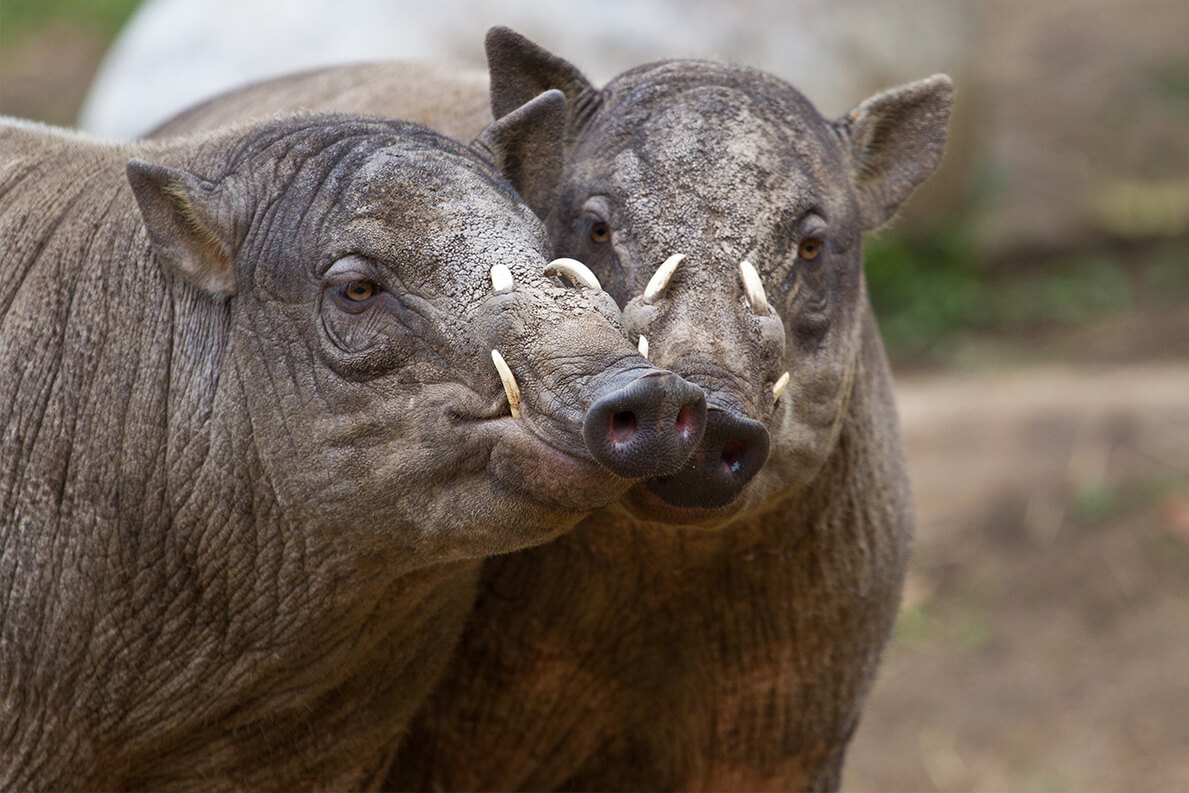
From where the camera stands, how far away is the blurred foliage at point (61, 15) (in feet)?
45.9

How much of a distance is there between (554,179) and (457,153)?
52 centimetres

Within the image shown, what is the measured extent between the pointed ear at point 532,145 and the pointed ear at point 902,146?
1.01 meters

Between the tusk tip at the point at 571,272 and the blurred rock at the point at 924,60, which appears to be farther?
the blurred rock at the point at 924,60

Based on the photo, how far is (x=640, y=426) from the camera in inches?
123

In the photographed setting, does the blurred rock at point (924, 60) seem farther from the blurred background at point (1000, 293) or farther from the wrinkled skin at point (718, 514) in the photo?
the wrinkled skin at point (718, 514)

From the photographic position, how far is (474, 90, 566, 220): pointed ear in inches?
157

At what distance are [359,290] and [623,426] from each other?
28.6 inches

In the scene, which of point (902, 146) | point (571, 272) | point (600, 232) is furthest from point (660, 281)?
point (902, 146)

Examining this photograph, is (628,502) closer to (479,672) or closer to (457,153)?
(457,153)

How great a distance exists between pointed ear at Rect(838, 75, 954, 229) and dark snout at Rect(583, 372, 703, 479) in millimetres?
1795

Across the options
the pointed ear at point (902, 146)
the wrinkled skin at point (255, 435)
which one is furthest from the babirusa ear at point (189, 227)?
the pointed ear at point (902, 146)

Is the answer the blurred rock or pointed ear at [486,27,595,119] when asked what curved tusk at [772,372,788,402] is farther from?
the blurred rock

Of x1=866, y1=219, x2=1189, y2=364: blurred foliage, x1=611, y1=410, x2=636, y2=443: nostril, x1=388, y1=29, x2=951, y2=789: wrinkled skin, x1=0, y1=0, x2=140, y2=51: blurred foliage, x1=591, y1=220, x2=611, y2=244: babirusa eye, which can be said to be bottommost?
x1=866, y1=219, x2=1189, y2=364: blurred foliage

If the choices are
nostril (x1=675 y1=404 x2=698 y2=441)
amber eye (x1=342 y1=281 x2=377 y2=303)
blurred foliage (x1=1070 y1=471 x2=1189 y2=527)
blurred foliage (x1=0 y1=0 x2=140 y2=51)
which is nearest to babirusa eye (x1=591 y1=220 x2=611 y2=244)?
amber eye (x1=342 y1=281 x2=377 y2=303)
